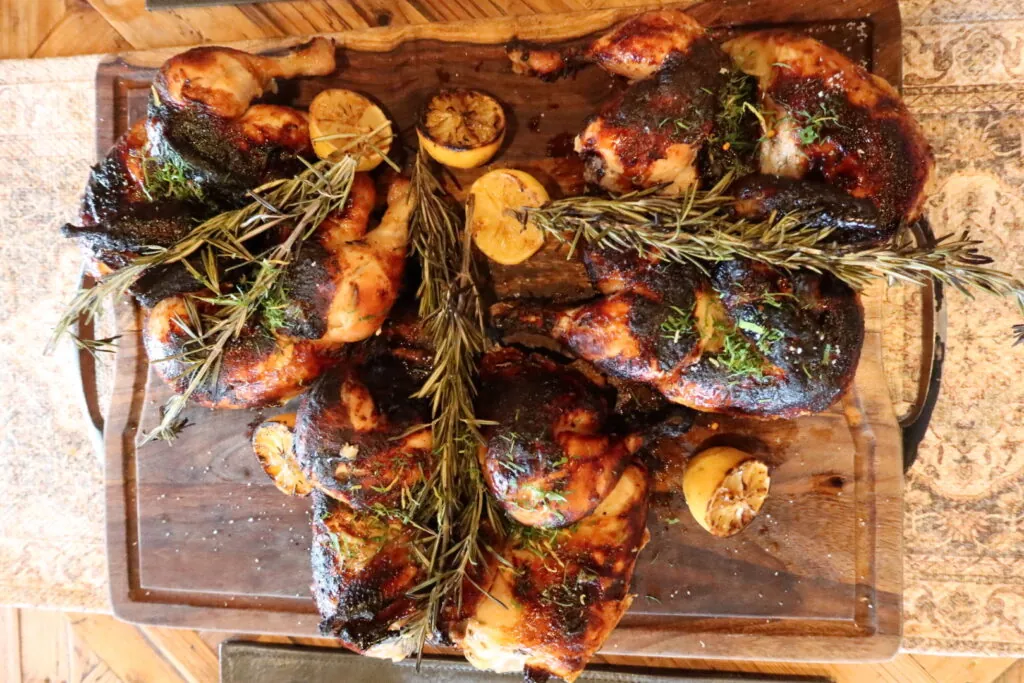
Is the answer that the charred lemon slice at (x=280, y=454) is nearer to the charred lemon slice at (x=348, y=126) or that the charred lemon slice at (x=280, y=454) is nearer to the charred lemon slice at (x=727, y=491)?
the charred lemon slice at (x=348, y=126)

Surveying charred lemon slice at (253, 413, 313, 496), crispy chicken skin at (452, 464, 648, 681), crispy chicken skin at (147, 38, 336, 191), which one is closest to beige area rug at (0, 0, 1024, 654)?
crispy chicken skin at (147, 38, 336, 191)

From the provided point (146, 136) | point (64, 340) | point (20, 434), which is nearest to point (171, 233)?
point (146, 136)

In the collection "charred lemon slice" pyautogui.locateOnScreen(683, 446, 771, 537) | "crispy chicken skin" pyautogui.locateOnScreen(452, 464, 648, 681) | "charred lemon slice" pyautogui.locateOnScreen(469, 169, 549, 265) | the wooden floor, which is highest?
"charred lemon slice" pyautogui.locateOnScreen(469, 169, 549, 265)

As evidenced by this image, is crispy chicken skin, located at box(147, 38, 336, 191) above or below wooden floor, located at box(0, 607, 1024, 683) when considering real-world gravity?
above

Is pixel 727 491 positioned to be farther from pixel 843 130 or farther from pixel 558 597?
pixel 843 130

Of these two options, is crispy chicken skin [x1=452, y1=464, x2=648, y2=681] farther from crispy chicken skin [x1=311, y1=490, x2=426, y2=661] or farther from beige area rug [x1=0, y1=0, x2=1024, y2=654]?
beige area rug [x1=0, y1=0, x2=1024, y2=654]
